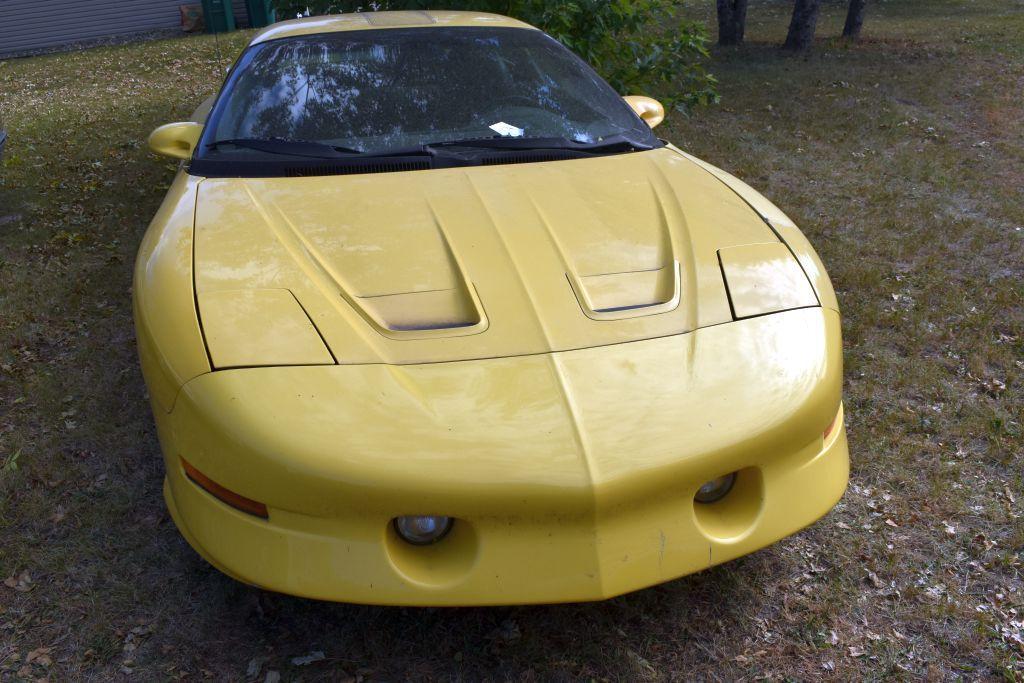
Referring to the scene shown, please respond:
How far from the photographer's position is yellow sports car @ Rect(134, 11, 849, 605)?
1784 millimetres

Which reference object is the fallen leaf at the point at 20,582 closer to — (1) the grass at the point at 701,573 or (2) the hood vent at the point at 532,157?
(1) the grass at the point at 701,573

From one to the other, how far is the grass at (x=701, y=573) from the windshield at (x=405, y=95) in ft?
4.35

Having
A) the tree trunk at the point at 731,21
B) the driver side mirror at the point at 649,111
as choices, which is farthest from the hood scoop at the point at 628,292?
the tree trunk at the point at 731,21

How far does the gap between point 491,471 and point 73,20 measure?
60.9 feet

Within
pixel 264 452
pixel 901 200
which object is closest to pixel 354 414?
pixel 264 452

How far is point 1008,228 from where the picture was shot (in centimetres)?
528

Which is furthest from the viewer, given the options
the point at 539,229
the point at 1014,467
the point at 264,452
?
the point at 1014,467

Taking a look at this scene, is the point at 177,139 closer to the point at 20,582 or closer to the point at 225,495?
the point at 20,582

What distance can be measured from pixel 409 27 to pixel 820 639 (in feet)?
9.33

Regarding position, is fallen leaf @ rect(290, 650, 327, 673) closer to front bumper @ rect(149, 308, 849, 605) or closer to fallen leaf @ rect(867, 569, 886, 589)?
front bumper @ rect(149, 308, 849, 605)

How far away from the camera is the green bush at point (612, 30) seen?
5.77m

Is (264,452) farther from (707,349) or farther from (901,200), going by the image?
(901,200)

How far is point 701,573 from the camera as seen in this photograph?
7.99 feet

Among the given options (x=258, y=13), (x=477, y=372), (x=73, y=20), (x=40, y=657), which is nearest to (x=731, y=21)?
(x=258, y=13)
